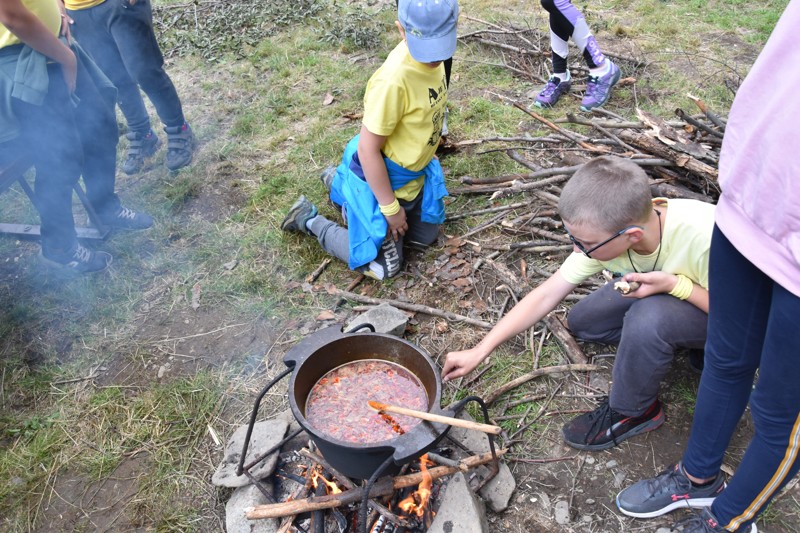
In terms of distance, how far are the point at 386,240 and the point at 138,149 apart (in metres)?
3.04

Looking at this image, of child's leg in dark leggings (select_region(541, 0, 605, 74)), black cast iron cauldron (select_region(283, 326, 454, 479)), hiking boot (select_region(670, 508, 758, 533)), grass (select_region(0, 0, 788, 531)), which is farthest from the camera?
→ child's leg in dark leggings (select_region(541, 0, 605, 74))

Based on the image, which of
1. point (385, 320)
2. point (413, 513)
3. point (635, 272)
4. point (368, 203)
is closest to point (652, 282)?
point (635, 272)

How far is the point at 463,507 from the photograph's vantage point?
7.57ft

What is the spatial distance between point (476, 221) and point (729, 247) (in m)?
2.50

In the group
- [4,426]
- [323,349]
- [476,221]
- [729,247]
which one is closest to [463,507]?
[323,349]

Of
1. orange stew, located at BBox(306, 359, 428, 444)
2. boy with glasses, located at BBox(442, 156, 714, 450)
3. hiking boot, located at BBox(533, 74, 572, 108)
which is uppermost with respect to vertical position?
boy with glasses, located at BBox(442, 156, 714, 450)

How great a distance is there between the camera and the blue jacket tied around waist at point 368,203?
3643 millimetres

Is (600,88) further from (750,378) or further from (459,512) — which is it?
(459,512)

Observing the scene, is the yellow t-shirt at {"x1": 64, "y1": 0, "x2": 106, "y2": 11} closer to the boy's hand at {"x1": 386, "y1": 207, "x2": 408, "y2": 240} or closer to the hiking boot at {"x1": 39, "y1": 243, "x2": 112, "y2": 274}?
the hiking boot at {"x1": 39, "y1": 243, "x2": 112, "y2": 274}

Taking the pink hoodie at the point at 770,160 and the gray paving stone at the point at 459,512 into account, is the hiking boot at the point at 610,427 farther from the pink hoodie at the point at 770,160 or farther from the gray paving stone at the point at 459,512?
the pink hoodie at the point at 770,160

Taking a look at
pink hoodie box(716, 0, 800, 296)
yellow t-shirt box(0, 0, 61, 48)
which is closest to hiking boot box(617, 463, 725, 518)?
pink hoodie box(716, 0, 800, 296)

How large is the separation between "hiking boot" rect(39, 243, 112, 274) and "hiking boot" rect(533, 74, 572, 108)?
407 cm

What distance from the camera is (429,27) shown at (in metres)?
3.08

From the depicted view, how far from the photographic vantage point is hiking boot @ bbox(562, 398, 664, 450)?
264 cm
